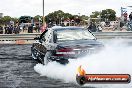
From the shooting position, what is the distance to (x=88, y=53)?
11.5 metres

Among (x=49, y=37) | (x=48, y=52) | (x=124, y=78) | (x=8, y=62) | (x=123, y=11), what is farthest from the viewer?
(x=123, y=11)

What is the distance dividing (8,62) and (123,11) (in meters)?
22.0

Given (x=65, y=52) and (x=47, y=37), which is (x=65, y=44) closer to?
(x=65, y=52)

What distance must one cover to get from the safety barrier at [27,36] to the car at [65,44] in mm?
14725

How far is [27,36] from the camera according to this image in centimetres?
2939

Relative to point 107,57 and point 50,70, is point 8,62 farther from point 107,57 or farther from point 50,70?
point 107,57

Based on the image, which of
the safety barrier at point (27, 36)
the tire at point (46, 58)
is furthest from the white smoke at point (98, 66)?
the safety barrier at point (27, 36)

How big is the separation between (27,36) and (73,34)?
16794 millimetres

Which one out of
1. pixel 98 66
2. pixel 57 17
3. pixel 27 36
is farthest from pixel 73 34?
pixel 57 17

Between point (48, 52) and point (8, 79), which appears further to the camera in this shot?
point (48, 52)

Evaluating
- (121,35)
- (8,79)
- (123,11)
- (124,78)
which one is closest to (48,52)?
(8,79)

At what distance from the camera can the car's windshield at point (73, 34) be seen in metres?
12.6

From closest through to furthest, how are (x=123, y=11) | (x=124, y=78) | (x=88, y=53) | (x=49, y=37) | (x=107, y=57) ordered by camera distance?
(x=124, y=78)
(x=107, y=57)
(x=88, y=53)
(x=49, y=37)
(x=123, y=11)

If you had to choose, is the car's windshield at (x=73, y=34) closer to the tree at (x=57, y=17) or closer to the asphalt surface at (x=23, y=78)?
the asphalt surface at (x=23, y=78)
